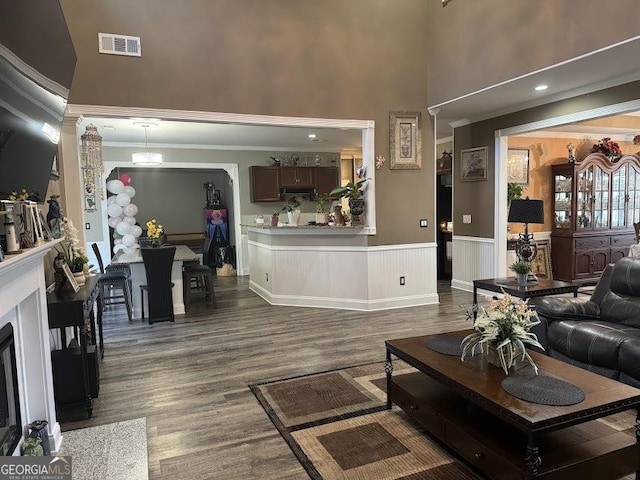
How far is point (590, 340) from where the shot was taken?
122 inches

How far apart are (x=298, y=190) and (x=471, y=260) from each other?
4072mm

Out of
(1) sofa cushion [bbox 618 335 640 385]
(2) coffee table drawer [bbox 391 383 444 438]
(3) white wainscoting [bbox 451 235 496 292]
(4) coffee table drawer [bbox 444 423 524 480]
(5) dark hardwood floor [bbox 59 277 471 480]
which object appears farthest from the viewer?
(3) white wainscoting [bbox 451 235 496 292]

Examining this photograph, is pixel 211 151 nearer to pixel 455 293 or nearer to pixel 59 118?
pixel 455 293

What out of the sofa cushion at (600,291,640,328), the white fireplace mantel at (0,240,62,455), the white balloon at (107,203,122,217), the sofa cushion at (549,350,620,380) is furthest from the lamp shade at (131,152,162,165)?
the sofa cushion at (600,291,640,328)

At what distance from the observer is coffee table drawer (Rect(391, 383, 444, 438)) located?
240 cm

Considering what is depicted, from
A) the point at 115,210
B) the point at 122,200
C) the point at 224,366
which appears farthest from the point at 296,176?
the point at 224,366

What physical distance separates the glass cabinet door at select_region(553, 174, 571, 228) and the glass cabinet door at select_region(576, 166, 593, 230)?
139mm

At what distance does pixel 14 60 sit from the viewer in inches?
70.5

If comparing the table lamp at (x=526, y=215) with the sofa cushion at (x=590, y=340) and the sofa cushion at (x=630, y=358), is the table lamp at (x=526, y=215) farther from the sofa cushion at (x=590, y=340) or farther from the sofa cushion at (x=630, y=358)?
the sofa cushion at (x=630, y=358)

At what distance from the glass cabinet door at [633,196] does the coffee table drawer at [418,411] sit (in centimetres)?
676

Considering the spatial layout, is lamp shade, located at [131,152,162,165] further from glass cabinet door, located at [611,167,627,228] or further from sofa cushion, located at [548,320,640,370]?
glass cabinet door, located at [611,167,627,228]

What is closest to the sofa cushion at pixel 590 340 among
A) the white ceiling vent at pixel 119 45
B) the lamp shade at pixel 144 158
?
the white ceiling vent at pixel 119 45

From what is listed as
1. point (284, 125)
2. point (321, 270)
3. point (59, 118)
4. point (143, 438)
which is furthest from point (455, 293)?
point (59, 118)

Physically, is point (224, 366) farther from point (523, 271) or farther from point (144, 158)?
point (144, 158)
